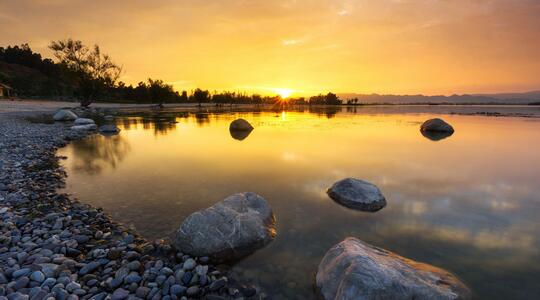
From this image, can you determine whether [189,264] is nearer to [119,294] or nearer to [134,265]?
[134,265]

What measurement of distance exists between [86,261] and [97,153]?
12427 mm

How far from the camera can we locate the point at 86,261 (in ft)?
15.9

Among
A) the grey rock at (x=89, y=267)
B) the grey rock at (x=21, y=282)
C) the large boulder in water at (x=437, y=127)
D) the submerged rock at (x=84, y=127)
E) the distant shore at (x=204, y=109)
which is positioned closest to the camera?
the grey rock at (x=21, y=282)

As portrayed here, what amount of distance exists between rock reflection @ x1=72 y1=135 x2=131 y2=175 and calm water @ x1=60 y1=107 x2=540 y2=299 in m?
0.09

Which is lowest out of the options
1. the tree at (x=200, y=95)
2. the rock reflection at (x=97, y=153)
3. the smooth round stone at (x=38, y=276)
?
the smooth round stone at (x=38, y=276)

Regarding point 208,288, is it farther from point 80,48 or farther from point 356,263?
point 80,48

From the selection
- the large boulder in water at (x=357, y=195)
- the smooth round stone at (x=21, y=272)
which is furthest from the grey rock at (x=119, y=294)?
the large boulder in water at (x=357, y=195)

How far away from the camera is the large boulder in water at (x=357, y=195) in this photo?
26.2 feet

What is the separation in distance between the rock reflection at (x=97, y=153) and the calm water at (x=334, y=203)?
0.09m

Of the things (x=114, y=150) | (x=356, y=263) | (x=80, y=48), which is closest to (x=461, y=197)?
(x=356, y=263)

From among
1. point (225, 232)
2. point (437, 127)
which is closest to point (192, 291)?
point (225, 232)

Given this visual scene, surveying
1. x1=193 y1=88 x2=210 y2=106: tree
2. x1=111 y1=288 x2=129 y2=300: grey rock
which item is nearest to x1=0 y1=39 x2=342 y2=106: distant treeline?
x1=193 y1=88 x2=210 y2=106: tree

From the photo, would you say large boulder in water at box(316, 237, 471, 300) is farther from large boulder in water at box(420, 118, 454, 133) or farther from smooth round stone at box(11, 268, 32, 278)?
large boulder in water at box(420, 118, 454, 133)

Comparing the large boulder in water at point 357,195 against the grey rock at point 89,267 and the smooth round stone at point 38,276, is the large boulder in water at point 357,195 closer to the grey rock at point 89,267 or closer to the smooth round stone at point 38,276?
the grey rock at point 89,267
